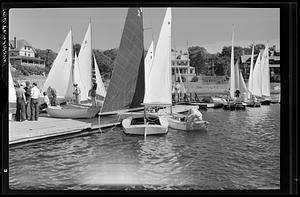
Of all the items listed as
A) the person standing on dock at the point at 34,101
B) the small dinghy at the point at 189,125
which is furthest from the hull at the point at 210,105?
the person standing on dock at the point at 34,101

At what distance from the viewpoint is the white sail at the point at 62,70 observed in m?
3.38

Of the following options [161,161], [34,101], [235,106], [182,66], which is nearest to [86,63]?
[34,101]

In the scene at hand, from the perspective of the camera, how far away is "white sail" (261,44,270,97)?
3.25 m

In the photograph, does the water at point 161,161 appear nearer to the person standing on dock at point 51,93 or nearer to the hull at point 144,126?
the hull at point 144,126

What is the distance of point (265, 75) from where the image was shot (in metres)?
3.52

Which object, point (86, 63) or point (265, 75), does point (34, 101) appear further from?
point (265, 75)

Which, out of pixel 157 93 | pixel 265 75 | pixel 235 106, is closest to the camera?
pixel 265 75

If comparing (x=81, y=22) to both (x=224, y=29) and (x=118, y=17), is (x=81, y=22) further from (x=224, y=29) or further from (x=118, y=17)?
(x=224, y=29)

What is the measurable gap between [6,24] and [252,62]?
7.49ft

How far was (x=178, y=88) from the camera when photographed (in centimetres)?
383

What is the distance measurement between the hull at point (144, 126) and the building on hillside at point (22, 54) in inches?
41.8

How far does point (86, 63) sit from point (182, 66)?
99cm
